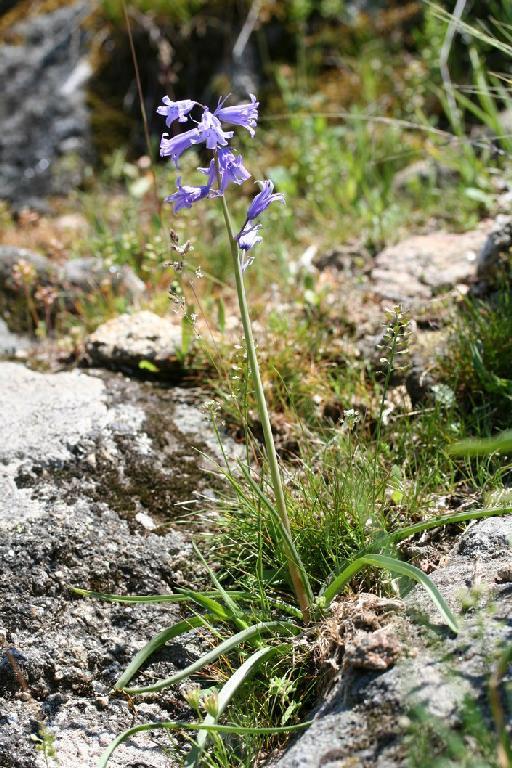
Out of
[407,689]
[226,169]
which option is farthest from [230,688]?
[226,169]

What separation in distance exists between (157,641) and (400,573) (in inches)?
25.6

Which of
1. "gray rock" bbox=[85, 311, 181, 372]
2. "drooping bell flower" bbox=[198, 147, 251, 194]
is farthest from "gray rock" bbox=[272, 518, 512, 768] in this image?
"gray rock" bbox=[85, 311, 181, 372]

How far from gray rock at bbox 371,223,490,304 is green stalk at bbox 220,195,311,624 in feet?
5.41

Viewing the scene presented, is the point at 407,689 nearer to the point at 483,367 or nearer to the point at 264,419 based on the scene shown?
the point at 264,419

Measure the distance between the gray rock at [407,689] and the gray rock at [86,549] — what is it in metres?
0.51

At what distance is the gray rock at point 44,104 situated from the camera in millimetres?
6031

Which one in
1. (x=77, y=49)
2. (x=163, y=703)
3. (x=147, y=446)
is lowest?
(x=163, y=703)

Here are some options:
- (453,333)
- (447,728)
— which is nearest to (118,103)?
(453,333)

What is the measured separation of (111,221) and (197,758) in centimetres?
389

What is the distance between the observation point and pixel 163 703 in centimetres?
227

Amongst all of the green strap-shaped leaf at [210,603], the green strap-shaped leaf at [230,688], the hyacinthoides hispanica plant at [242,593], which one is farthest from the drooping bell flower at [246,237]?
the green strap-shaped leaf at [230,688]

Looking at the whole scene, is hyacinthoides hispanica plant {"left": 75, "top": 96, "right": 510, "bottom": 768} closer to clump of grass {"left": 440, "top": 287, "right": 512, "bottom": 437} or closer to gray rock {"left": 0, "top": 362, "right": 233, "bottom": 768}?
gray rock {"left": 0, "top": 362, "right": 233, "bottom": 768}

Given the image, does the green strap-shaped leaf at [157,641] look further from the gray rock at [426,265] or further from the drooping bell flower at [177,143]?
the gray rock at [426,265]

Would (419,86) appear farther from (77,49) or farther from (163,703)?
(163,703)
